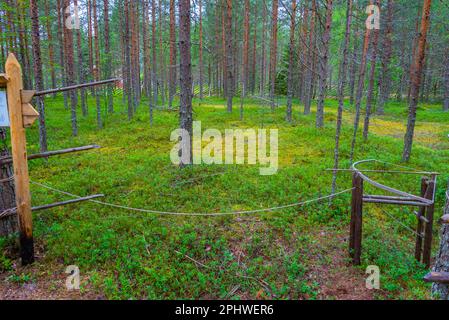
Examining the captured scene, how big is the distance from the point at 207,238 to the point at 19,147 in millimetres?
3522

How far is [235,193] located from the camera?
8.12 m

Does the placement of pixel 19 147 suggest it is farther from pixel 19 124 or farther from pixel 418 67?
pixel 418 67

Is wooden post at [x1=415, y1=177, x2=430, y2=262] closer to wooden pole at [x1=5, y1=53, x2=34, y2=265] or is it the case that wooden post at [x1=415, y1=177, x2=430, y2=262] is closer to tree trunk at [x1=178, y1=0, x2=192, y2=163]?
tree trunk at [x1=178, y1=0, x2=192, y2=163]

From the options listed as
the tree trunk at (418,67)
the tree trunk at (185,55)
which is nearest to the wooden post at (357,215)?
the tree trunk at (185,55)

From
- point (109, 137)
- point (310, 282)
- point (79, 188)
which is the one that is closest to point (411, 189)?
point (310, 282)

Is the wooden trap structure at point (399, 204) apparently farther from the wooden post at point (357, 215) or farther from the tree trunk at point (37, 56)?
the tree trunk at point (37, 56)

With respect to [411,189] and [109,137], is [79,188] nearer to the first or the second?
[109,137]

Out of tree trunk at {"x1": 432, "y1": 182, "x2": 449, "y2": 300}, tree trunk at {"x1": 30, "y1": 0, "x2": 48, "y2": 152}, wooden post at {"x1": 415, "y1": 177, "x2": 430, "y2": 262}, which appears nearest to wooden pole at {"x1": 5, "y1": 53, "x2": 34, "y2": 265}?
tree trunk at {"x1": 432, "y1": 182, "x2": 449, "y2": 300}

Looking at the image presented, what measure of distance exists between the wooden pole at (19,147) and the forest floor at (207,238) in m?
0.69

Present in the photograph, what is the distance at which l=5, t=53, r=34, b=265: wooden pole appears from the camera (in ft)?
15.3

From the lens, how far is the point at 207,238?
612 cm

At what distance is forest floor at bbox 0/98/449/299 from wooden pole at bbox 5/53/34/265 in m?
0.69

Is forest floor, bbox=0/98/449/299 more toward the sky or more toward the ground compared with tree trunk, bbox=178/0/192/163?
more toward the ground

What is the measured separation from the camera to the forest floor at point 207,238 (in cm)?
482
